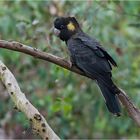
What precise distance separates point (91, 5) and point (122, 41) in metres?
0.45

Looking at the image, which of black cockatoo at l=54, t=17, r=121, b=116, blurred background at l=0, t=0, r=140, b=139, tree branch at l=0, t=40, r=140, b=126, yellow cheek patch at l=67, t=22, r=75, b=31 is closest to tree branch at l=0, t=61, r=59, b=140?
tree branch at l=0, t=40, r=140, b=126

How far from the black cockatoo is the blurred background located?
1.43 ft

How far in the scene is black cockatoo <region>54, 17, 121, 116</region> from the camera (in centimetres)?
342

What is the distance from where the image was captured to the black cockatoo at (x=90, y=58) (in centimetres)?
342

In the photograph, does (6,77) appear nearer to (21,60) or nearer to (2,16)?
(2,16)

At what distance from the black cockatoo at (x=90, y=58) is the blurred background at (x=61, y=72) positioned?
435mm

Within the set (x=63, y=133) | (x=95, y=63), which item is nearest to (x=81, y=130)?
(x=63, y=133)

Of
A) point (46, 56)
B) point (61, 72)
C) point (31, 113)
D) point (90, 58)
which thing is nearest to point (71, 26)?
point (90, 58)

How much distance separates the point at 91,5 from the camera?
4883 mm

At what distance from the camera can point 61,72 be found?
4707 mm

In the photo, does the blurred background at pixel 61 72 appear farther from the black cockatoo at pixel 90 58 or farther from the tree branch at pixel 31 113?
the tree branch at pixel 31 113

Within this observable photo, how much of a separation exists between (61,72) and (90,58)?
0.96 metres

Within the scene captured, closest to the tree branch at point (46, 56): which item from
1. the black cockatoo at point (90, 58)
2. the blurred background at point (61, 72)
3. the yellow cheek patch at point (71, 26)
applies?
the black cockatoo at point (90, 58)

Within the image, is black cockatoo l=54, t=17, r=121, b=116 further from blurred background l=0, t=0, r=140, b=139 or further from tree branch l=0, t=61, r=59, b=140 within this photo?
tree branch l=0, t=61, r=59, b=140
